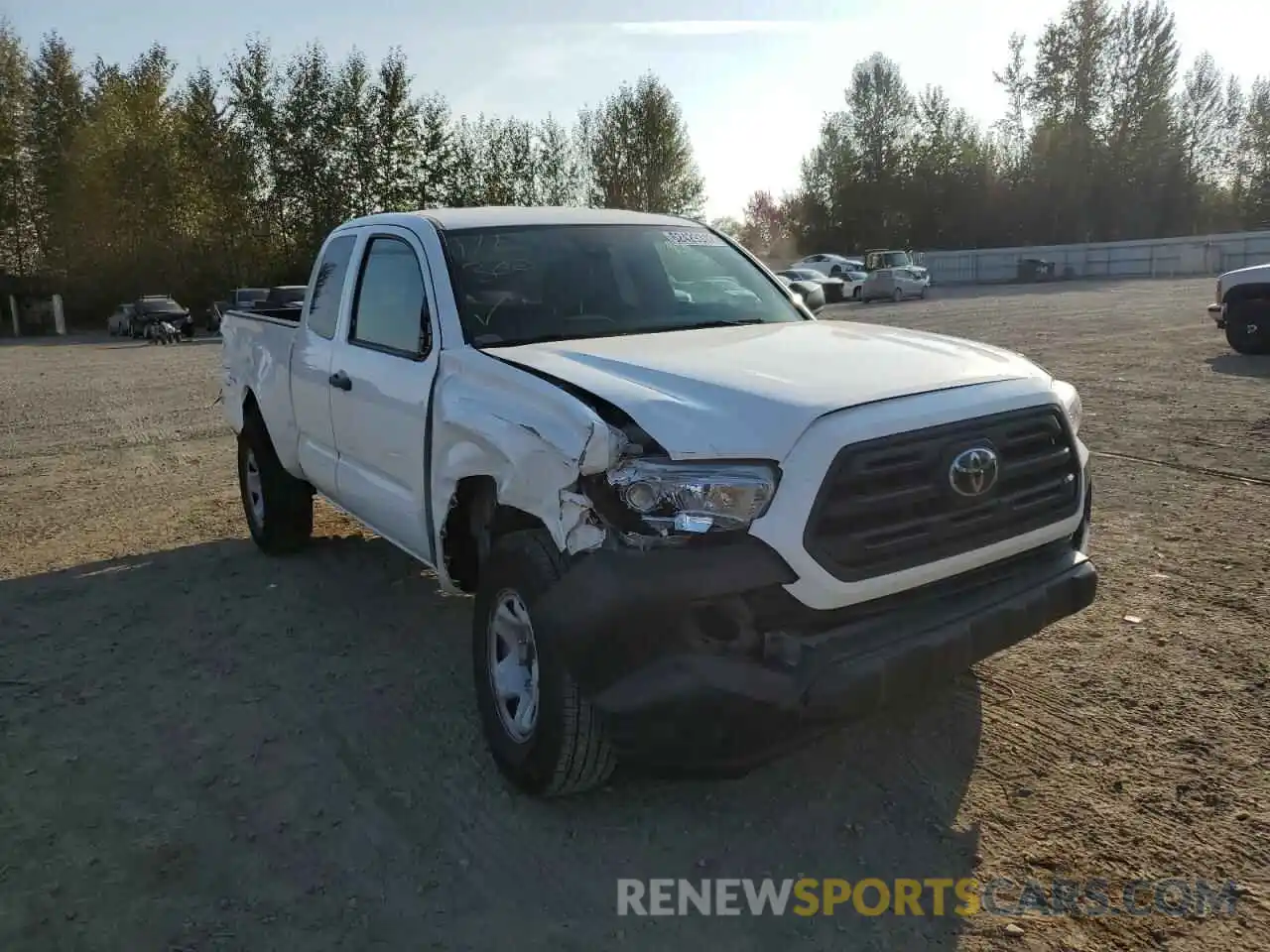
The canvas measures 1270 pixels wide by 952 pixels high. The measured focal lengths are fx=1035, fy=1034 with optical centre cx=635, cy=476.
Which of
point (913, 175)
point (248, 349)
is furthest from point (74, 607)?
point (913, 175)

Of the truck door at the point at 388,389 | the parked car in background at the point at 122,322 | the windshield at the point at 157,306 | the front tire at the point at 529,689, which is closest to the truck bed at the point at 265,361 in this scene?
the truck door at the point at 388,389

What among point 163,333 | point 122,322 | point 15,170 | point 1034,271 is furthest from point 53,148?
point 1034,271

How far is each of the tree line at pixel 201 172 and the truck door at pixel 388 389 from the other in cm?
4217

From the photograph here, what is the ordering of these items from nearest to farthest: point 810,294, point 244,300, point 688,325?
point 688,325 → point 810,294 → point 244,300

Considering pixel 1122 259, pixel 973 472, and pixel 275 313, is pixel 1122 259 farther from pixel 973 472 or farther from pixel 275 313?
pixel 973 472

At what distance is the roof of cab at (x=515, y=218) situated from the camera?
464cm

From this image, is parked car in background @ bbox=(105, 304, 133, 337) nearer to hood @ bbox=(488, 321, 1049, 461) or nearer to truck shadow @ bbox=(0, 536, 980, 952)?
truck shadow @ bbox=(0, 536, 980, 952)

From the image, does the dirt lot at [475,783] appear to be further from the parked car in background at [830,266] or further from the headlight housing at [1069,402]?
the parked car in background at [830,266]

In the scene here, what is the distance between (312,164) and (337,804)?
1803 inches

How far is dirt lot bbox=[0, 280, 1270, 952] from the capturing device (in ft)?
9.37

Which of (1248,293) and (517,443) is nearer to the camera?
(517,443)

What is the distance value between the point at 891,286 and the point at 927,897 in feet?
115

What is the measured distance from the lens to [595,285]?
453 centimetres

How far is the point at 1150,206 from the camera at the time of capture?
193 ft
